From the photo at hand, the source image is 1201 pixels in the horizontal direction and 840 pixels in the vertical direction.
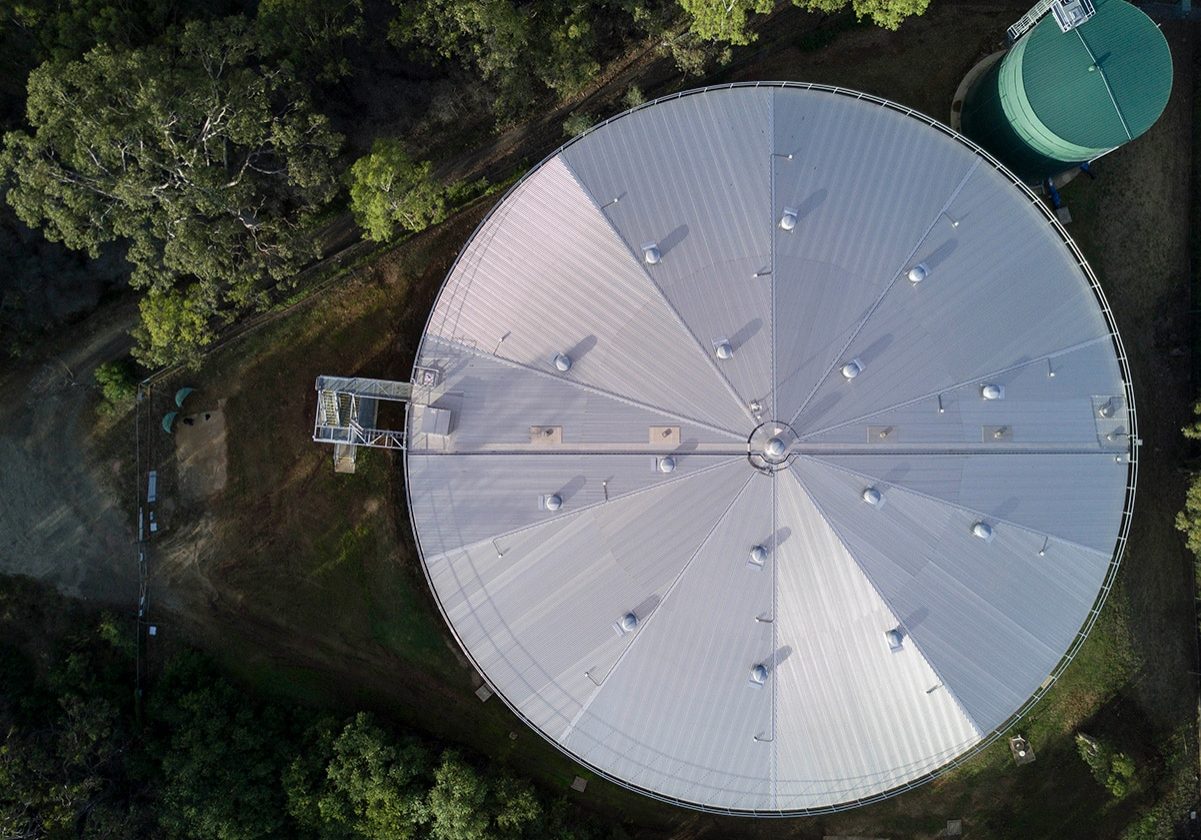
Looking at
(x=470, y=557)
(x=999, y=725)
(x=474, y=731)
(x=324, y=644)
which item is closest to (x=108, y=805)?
(x=324, y=644)

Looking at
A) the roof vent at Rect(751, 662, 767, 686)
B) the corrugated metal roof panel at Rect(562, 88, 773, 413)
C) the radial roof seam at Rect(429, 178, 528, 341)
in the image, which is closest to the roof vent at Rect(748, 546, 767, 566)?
the roof vent at Rect(751, 662, 767, 686)

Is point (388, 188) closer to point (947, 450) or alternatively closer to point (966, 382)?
point (966, 382)

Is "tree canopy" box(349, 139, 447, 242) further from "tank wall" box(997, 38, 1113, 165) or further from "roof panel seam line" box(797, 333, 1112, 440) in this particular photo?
"tank wall" box(997, 38, 1113, 165)

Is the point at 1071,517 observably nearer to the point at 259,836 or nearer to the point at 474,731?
the point at 474,731

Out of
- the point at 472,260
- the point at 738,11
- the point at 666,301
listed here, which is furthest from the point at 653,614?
the point at 738,11

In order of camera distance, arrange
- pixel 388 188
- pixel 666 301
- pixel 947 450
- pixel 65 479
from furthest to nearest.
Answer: pixel 65 479 → pixel 388 188 → pixel 666 301 → pixel 947 450

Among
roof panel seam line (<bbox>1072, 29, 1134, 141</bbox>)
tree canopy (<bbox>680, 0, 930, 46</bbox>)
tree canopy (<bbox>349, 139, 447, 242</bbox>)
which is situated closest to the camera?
roof panel seam line (<bbox>1072, 29, 1134, 141</bbox>)
